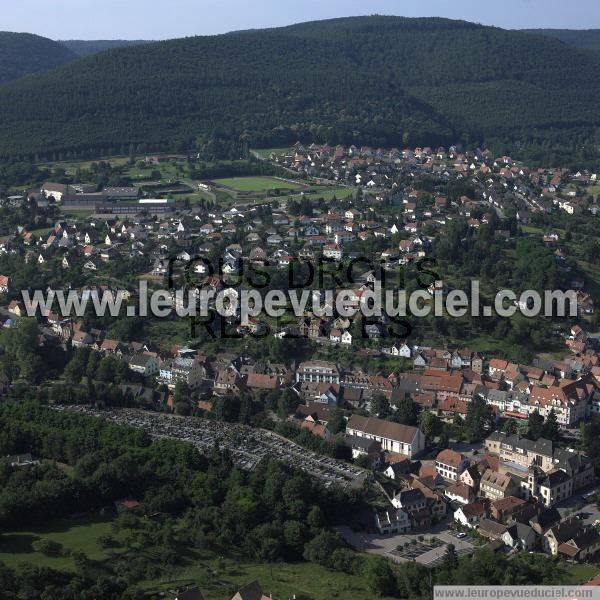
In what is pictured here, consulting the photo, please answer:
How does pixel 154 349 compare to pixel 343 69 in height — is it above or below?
below

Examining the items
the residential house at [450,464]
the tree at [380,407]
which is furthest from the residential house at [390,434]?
the tree at [380,407]

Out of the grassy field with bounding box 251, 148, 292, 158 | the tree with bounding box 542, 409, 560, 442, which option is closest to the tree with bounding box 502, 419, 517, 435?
the tree with bounding box 542, 409, 560, 442

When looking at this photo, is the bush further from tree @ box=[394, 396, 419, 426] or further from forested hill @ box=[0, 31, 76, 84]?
forested hill @ box=[0, 31, 76, 84]

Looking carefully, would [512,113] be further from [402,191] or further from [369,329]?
[369,329]

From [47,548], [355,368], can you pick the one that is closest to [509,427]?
[355,368]

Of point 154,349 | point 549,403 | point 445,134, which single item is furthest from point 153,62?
point 549,403

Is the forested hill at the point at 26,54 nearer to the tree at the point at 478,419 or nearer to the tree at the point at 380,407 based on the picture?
the tree at the point at 380,407
